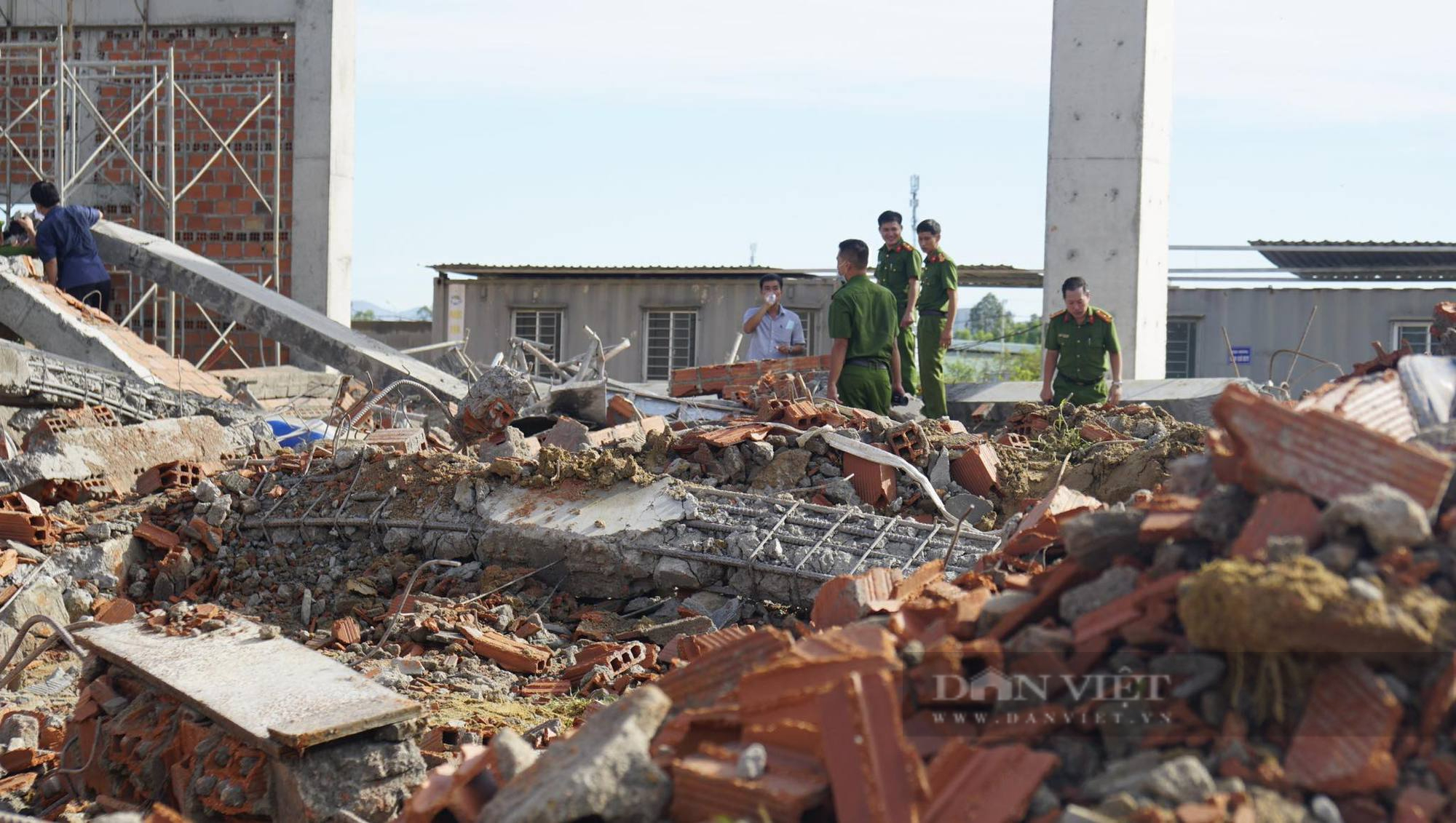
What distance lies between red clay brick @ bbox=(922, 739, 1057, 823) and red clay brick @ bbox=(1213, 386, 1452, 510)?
0.83 m

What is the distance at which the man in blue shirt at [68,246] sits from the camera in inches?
447

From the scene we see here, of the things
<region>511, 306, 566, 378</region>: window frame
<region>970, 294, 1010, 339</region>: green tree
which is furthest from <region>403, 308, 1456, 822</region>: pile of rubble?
<region>970, 294, 1010, 339</region>: green tree

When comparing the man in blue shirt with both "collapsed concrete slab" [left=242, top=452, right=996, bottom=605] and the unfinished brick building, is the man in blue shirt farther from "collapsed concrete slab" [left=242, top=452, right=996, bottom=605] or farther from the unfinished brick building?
"collapsed concrete slab" [left=242, top=452, right=996, bottom=605]

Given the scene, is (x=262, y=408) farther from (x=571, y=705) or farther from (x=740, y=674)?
(x=740, y=674)

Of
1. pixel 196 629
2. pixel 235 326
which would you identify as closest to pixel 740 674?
pixel 196 629

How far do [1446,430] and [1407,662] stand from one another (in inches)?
35.5

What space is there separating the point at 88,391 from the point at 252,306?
3.57m

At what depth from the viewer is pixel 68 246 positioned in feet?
38.1

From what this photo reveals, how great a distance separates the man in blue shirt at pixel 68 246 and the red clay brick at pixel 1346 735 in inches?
436

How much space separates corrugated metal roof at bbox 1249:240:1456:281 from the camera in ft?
58.9

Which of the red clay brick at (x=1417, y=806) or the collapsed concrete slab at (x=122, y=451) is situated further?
the collapsed concrete slab at (x=122, y=451)

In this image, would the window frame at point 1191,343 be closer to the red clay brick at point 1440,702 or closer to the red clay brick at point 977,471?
the red clay brick at point 977,471

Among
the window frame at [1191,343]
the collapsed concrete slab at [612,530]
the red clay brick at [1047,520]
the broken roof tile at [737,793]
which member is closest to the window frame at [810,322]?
the window frame at [1191,343]

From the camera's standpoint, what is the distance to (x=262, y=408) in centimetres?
1077
